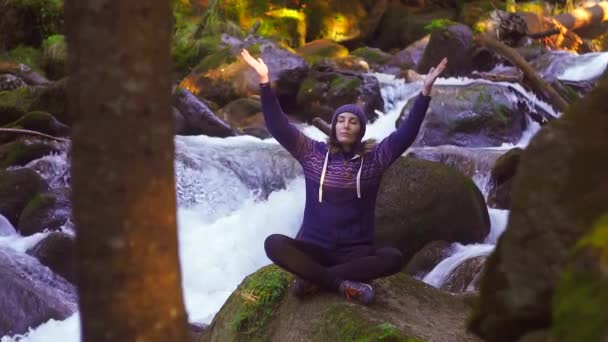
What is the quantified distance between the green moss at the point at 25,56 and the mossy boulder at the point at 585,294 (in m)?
17.8

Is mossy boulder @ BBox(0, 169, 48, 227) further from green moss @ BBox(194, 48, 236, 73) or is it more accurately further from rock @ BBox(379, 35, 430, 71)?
rock @ BBox(379, 35, 430, 71)

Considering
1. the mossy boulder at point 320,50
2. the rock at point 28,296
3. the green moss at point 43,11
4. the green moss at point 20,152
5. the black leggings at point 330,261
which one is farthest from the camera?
the mossy boulder at point 320,50

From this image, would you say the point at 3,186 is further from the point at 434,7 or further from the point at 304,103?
the point at 434,7

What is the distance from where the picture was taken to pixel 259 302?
16.1ft

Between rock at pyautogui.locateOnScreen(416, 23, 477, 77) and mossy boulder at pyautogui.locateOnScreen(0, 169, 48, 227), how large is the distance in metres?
8.65

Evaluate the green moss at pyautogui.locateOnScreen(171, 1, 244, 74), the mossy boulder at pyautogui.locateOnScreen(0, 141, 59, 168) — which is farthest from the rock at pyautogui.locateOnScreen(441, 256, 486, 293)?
the green moss at pyautogui.locateOnScreen(171, 1, 244, 74)

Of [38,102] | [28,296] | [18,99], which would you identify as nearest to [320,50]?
[38,102]

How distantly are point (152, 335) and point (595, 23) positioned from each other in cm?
2413

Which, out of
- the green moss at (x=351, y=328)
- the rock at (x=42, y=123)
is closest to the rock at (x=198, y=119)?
the rock at (x=42, y=123)

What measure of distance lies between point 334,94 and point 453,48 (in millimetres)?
2743

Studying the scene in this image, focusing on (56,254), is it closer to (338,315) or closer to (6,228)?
(6,228)

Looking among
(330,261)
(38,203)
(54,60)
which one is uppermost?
(330,261)

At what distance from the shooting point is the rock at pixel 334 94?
15.3 meters

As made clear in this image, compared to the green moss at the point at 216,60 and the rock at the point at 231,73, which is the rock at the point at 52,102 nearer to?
the rock at the point at 231,73
